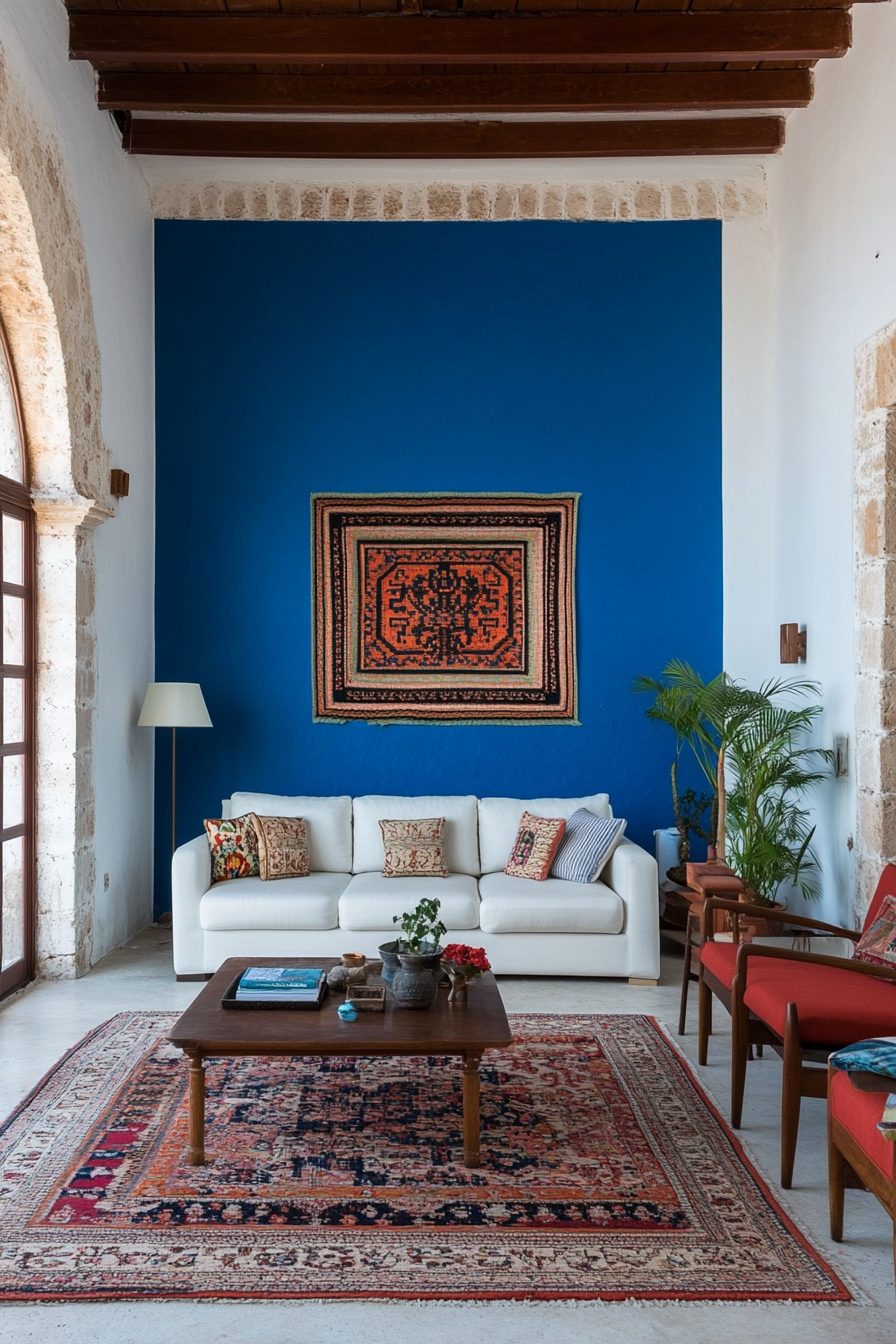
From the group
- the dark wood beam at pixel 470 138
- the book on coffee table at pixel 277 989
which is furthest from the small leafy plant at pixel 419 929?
the dark wood beam at pixel 470 138

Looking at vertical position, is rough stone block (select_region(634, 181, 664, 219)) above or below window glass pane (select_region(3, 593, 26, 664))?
above

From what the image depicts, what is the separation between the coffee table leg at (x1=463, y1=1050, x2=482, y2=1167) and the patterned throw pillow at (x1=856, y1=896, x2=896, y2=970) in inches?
54.8

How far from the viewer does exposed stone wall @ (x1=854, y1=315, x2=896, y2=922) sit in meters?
4.82

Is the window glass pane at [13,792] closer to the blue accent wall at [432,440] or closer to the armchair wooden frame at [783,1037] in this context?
the blue accent wall at [432,440]

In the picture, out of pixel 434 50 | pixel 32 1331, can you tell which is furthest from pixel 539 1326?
pixel 434 50

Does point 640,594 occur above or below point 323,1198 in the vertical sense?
above

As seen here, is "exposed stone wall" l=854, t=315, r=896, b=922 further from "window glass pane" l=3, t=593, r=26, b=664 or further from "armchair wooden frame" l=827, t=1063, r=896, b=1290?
"window glass pane" l=3, t=593, r=26, b=664

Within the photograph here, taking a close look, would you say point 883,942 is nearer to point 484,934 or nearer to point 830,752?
point 830,752

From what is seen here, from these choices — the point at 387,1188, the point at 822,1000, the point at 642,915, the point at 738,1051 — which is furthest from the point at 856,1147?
the point at 642,915

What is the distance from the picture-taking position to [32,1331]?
99.0 inches

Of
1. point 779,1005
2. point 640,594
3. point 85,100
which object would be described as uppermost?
point 85,100

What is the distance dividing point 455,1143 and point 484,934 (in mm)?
2010

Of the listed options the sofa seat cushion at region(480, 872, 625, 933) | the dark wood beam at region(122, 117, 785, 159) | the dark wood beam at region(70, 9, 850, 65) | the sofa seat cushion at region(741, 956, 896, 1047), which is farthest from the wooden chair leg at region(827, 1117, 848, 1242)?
the dark wood beam at region(122, 117, 785, 159)

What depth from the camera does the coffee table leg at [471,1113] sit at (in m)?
3.35
